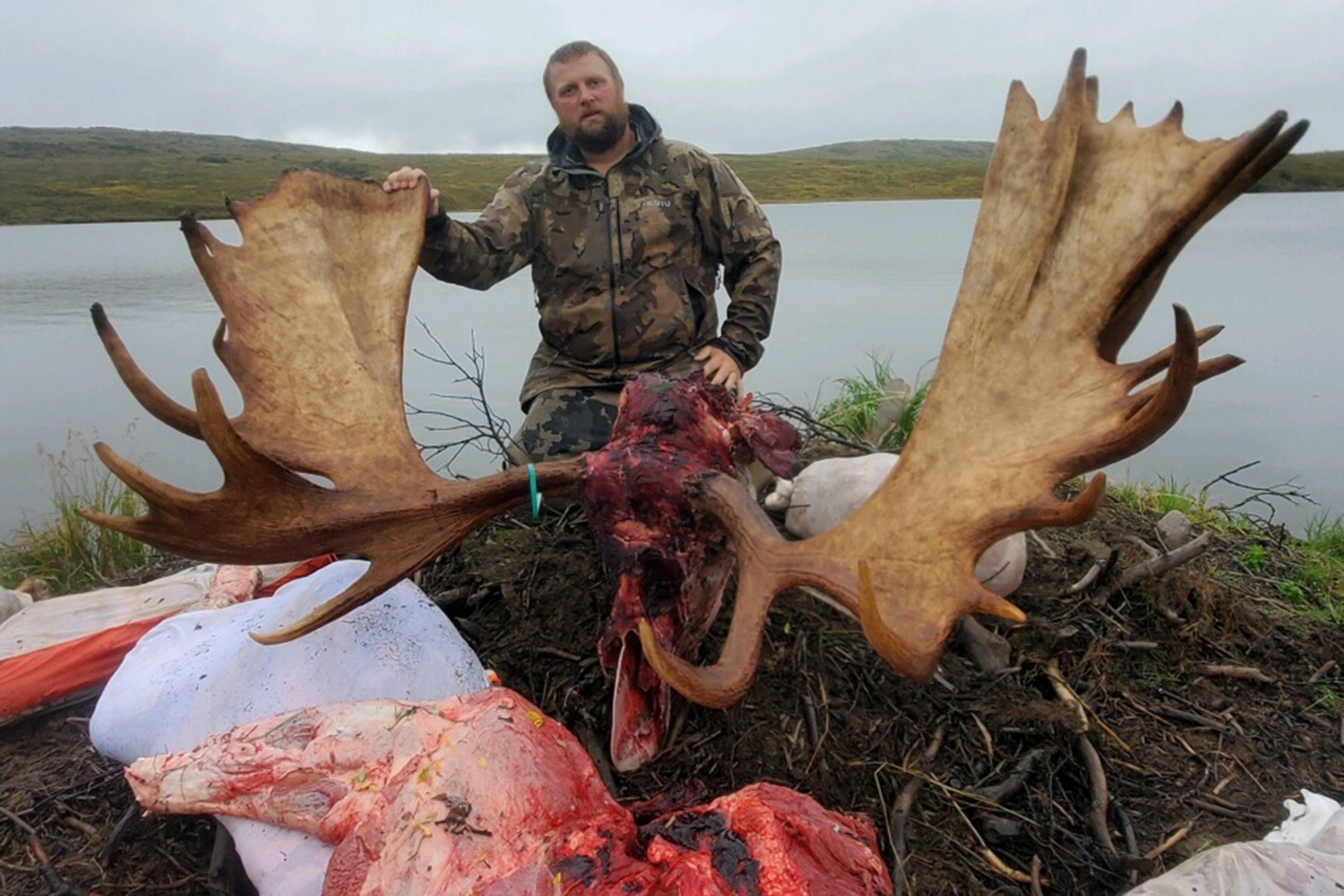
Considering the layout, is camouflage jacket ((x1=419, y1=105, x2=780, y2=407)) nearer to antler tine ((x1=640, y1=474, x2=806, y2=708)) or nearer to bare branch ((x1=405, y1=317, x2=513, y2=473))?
bare branch ((x1=405, y1=317, x2=513, y2=473))

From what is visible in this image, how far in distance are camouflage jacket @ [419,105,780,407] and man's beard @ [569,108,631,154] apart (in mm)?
83

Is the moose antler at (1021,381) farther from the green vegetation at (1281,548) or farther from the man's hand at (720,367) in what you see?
the green vegetation at (1281,548)

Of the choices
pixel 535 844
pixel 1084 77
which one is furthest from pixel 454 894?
pixel 1084 77

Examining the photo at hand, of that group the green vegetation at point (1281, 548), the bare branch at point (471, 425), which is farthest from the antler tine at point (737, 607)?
the green vegetation at point (1281, 548)

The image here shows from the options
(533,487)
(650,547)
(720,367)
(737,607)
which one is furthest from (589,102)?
(737,607)

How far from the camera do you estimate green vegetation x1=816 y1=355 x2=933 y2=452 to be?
4.23 m

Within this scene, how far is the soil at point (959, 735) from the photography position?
2039mm

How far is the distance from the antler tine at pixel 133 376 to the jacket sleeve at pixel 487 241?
59.6 inches

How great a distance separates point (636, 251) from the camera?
3.91 metres

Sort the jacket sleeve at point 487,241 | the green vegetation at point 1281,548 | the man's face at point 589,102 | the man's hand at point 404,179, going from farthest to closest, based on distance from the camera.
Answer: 1. the man's face at point 589,102
2. the jacket sleeve at point 487,241
3. the green vegetation at point 1281,548
4. the man's hand at point 404,179

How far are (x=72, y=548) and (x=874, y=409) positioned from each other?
3.97 metres

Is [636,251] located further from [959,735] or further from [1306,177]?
[1306,177]

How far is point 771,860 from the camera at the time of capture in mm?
1412

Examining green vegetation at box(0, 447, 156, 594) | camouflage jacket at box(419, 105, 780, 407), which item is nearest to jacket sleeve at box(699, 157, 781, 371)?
camouflage jacket at box(419, 105, 780, 407)
